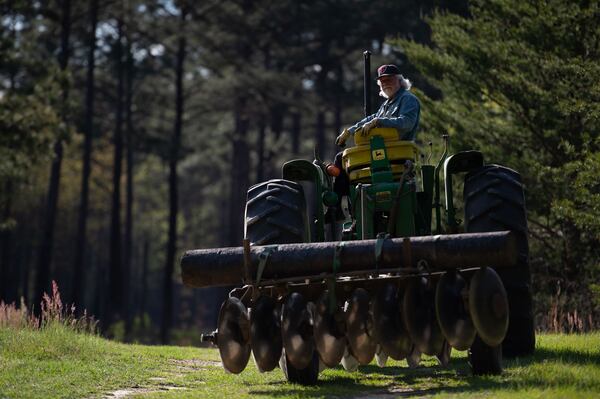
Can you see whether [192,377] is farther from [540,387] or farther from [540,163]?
[540,163]

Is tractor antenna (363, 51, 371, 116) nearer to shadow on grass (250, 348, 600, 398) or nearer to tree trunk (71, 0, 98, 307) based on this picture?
shadow on grass (250, 348, 600, 398)

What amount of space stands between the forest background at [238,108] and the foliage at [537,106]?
4cm

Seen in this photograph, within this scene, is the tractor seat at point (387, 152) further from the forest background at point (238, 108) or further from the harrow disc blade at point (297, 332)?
the forest background at point (238, 108)

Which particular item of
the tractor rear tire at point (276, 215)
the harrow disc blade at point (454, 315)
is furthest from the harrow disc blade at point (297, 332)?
the harrow disc blade at point (454, 315)

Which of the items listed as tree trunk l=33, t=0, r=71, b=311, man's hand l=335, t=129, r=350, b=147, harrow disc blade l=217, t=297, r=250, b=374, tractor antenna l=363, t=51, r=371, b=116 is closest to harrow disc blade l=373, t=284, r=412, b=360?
harrow disc blade l=217, t=297, r=250, b=374

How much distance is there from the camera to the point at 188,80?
46312mm

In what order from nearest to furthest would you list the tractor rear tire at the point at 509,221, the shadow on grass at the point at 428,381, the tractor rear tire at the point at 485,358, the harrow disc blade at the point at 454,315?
1. the harrow disc blade at the point at 454,315
2. the shadow on grass at the point at 428,381
3. the tractor rear tire at the point at 485,358
4. the tractor rear tire at the point at 509,221

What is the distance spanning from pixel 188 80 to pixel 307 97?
7.85 meters

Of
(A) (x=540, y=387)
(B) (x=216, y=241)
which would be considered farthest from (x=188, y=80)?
(A) (x=540, y=387)

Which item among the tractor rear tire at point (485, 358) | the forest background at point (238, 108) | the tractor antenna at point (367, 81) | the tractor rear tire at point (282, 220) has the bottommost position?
the tractor rear tire at point (485, 358)

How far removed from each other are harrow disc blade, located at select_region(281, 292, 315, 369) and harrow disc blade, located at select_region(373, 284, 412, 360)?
0.55 metres

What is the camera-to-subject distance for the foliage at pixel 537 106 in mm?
15469

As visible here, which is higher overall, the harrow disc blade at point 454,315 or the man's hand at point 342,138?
the man's hand at point 342,138

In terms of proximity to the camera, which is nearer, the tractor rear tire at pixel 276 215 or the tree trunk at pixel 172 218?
the tractor rear tire at pixel 276 215
